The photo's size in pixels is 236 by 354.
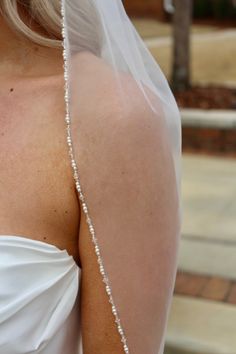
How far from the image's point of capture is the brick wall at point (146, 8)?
1727cm

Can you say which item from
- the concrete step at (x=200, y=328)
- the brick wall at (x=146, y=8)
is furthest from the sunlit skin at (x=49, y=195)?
the brick wall at (x=146, y=8)

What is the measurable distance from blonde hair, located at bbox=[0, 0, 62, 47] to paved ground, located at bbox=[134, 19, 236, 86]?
24.3ft

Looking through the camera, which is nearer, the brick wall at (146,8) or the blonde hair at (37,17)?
the blonde hair at (37,17)

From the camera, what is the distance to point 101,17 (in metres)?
1.27

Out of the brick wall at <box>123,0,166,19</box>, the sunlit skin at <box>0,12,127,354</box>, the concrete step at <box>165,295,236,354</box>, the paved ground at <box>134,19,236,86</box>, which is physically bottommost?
the brick wall at <box>123,0,166,19</box>

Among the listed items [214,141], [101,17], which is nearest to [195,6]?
[214,141]

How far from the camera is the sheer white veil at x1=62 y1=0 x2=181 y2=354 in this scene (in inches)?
43.9

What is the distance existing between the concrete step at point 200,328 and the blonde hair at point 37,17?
226 centimetres

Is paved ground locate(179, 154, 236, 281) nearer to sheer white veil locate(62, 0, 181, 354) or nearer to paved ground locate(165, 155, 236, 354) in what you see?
paved ground locate(165, 155, 236, 354)

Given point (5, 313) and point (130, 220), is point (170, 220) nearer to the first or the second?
point (130, 220)

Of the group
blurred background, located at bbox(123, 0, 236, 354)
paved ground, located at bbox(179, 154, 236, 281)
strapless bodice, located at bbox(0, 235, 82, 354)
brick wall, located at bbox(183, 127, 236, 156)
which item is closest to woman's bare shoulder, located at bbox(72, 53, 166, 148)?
strapless bodice, located at bbox(0, 235, 82, 354)

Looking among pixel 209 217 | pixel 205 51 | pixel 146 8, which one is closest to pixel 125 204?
pixel 209 217

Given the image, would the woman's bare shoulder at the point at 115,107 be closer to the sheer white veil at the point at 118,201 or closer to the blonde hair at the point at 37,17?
the sheer white veil at the point at 118,201

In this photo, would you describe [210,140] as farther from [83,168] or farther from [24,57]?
[83,168]
